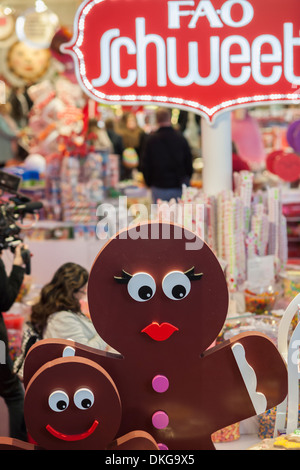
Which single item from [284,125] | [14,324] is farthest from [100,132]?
[14,324]

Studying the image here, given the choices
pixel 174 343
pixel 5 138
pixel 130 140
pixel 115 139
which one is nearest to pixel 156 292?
pixel 174 343

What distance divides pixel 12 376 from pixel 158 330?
170 centimetres

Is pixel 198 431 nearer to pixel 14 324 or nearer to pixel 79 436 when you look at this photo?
pixel 79 436

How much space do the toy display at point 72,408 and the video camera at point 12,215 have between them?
157 cm

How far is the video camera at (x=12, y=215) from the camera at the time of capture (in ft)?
11.5

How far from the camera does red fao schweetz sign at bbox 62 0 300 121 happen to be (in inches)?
137

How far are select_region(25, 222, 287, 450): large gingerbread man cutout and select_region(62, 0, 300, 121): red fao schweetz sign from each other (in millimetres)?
1630

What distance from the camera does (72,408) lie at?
2.04m

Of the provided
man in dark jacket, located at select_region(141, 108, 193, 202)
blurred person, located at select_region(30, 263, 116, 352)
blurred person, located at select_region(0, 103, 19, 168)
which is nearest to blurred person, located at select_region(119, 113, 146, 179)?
blurred person, located at select_region(0, 103, 19, 168)

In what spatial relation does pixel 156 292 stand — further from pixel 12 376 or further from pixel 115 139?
pixel 115 139

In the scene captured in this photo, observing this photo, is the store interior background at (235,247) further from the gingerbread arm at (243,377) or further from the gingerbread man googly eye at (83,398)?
the gingerbread man googly eye at (83,398)

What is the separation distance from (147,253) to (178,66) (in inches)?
67.3

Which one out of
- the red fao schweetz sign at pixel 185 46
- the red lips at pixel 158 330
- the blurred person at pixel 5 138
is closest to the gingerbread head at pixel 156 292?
Answer: the red lips at pixel 158 330

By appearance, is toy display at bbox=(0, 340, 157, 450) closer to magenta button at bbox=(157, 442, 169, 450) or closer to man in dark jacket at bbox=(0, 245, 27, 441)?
magenta button at bbox=(157, 442, 169, 450)
